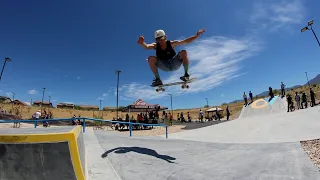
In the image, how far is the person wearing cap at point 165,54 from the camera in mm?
6469

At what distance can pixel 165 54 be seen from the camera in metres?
6.67

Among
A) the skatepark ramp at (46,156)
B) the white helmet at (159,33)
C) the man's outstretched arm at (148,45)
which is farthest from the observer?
the man's outstretched arm at (148,45)

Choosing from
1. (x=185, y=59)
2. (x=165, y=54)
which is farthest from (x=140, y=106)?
(x=165, y=54)

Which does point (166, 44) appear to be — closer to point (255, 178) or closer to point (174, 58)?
point (174, 58)

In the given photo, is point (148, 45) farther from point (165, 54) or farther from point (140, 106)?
point (140, 106)

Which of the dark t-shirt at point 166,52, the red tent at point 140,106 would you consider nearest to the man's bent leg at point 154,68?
the dark t-shirt at point 166,52

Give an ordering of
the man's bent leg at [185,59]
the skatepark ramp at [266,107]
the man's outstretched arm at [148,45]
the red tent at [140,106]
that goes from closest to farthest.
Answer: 1. the man's outstretched arm at [148,45]
2. the man's bent leg at [185,59]
3. the skatepark ramp at [266,107]
4. the red tent at [140,106]

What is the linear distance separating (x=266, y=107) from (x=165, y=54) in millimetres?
19067

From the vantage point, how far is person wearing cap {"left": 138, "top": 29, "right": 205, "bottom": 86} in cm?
647

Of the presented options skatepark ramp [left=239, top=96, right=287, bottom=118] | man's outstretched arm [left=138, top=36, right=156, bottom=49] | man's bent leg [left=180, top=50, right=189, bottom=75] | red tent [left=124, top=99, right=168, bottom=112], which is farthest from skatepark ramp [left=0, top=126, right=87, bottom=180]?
skatepark ramp [left=239, top=96, right=287, bottom=118]

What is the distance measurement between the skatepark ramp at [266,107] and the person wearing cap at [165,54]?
17.9 metres

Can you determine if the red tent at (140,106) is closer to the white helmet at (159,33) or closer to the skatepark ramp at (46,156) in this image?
the white helmet at (159,33)

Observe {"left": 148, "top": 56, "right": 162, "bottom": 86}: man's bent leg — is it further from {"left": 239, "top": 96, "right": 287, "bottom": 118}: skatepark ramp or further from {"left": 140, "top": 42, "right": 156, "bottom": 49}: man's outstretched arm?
{"left": 239, "top": 96, "right": 287, "bottom": 118}: skatepark ramp

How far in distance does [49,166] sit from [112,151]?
2.64m
